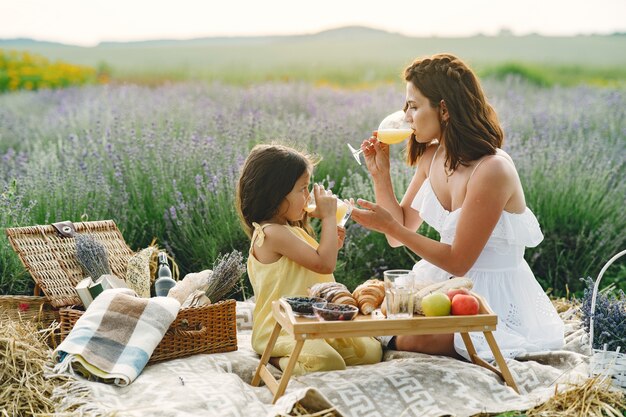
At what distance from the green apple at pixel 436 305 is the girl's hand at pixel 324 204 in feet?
1.99

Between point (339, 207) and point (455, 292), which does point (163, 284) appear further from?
point (455, 292)

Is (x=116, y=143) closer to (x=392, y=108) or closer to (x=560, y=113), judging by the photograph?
(x=392, y=108)

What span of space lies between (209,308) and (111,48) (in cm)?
1071

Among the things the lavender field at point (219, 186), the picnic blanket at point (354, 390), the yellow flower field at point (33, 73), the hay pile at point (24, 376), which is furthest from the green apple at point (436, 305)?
the yellow flower field at point (33, 73)

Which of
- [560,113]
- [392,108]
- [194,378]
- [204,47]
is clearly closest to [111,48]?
[204,47]

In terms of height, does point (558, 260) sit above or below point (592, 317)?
below

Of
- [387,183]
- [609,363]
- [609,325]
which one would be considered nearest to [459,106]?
[387,183]

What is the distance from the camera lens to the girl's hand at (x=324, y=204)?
3438 mm

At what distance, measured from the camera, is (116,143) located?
5715 millimetres

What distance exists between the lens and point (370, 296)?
123 inches

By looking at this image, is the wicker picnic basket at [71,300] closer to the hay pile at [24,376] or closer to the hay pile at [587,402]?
the hay pile at [24,376]

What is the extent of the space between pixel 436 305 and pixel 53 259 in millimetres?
1865

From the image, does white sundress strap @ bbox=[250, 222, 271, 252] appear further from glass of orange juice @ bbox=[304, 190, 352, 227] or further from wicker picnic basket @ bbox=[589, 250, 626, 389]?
wicker picnic basket @ bbox=[589, 250, 626, 389]

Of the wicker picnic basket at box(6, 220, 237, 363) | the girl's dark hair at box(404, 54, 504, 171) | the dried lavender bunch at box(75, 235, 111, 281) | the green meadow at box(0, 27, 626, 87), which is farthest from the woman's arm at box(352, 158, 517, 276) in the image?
the green meadow at box(0, 27, 626, 87)
